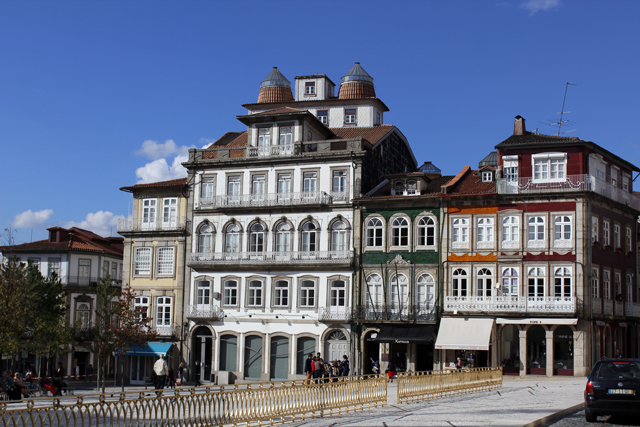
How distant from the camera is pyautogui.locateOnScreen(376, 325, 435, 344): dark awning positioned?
41.4m

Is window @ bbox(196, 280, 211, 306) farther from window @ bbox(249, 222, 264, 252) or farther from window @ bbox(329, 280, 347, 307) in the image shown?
window @ bbox(329, 280, 347, 307)

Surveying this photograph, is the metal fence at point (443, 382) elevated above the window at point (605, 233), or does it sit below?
below

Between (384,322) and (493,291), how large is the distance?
613cm

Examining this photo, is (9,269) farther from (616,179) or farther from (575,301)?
(616,179)

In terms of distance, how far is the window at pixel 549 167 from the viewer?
137ft

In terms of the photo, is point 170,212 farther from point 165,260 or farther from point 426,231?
point 426,231

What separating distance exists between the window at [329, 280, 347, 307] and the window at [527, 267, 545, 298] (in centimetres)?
1022

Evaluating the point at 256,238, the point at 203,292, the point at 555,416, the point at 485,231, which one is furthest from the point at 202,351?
the point at 555,416

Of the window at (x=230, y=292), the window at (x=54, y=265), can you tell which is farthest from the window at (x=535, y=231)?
the window at (x=54, y=265)

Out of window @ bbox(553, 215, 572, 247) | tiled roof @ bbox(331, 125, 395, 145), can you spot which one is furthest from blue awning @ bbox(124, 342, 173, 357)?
window @ bbox(553, 215, 572, 247)

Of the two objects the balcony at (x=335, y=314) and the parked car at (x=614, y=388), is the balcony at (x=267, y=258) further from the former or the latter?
the parked car at (x=614, y=388)

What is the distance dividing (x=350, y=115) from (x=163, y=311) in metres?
18.5

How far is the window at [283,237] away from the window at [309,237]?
907 mm

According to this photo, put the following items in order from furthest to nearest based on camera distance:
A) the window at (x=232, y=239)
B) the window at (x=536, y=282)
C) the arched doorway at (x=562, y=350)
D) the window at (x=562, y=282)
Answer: the window at (x=232, y=239)
the window at (x=536, y=282)
the window at (x=562, y=282)
the arched doorway at (x=562, y=350)
